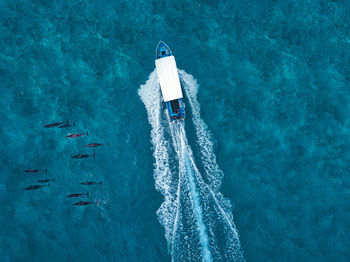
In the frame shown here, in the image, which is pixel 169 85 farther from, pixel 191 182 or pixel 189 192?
pixel 189 192

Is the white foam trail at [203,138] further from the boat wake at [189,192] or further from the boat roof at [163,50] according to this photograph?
the boat roof at [163,50]

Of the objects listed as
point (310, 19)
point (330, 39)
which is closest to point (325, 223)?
point (330, 39)

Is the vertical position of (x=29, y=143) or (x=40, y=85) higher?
(x=40, y=85)

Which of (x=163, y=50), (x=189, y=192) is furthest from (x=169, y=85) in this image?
(x=189, y=192)

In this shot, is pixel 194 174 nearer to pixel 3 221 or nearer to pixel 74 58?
pixel 74 58

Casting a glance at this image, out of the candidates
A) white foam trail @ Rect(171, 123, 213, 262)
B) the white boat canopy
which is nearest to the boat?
the white boat canopy

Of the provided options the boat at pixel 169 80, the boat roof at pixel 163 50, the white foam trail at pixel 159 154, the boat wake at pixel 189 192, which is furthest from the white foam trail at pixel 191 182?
the boat roof at pixel 163 50

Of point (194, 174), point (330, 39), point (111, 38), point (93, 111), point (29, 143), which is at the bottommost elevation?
point (194, 174)
